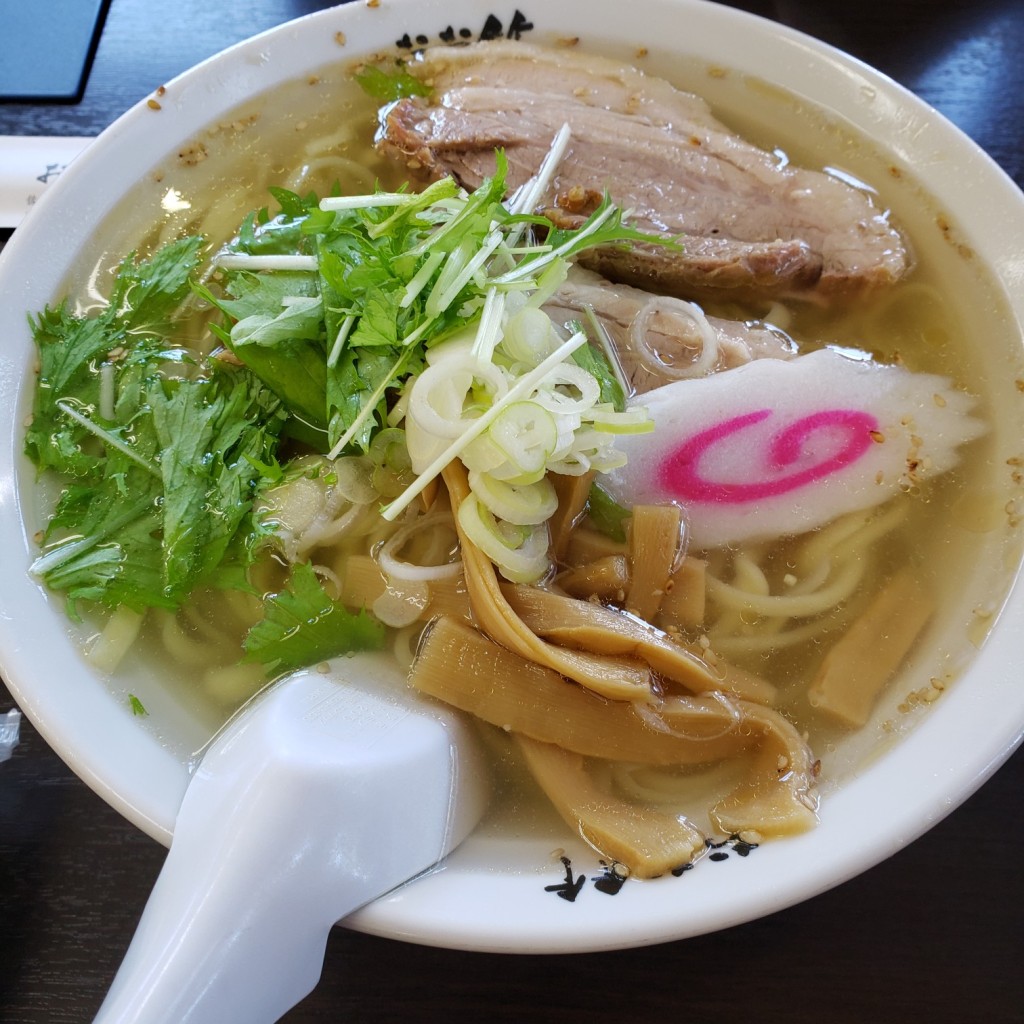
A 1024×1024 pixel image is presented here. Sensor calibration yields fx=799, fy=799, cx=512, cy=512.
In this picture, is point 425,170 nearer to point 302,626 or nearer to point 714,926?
point 302,626

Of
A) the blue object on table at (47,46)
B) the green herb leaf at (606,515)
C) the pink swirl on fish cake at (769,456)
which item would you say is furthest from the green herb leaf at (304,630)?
the blue object on table at (47,46)

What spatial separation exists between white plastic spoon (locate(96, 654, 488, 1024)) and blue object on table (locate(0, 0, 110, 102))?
2058 millimetres

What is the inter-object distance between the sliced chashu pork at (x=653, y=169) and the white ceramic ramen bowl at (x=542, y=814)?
0.10 meters

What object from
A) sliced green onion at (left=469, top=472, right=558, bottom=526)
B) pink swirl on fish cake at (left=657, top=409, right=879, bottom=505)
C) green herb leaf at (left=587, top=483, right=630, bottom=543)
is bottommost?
green herb leaf at (left=587, top=483, right=630, bottom=543)

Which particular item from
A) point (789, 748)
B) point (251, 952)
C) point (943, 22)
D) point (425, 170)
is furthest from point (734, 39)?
point (251, 952)

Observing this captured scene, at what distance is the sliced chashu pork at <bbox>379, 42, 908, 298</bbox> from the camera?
74.3 inches

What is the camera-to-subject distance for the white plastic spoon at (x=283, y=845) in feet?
→ 3.17

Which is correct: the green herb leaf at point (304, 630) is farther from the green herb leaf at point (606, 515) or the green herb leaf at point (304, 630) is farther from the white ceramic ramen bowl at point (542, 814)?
the green herb leaf at point (606, 515)

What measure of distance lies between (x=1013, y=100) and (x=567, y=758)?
231 centimetres

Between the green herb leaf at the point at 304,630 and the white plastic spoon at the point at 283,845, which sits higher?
the white plastic spoon at the point at 283,845

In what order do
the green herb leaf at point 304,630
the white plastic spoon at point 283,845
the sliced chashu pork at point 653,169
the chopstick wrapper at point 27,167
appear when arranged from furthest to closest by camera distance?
the chopstick wrapper at point 27,167
the sliced chashu pork at point 653,169
the green herb leaf at point 304,630
the white plastic spoon at point 283,845

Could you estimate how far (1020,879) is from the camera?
1497 millimetres

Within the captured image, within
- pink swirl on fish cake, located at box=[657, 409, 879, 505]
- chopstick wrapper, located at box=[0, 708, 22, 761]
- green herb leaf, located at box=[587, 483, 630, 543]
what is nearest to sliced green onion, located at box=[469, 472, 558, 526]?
green herb leaf, located at box=[587, 483, 630, 543]

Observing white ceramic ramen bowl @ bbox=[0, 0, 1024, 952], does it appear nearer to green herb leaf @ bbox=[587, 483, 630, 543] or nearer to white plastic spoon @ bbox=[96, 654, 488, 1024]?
white plastic spoon @ bbox=[96, 654, 488, 1024]
